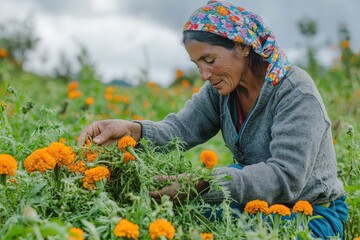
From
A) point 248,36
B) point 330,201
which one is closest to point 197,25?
point 248,36

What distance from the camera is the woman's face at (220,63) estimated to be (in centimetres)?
264

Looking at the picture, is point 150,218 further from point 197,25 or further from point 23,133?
point 23,133

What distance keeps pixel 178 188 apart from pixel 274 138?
532 millimetres

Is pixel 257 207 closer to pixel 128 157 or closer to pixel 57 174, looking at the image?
pixel 128 157

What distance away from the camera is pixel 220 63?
266cm

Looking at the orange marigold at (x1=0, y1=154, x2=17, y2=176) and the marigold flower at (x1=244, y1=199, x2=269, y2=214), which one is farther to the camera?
the marigold flower at (x1=244, y1=199, x2=269, y2=214)

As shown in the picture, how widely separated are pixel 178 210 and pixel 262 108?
0.72 meters

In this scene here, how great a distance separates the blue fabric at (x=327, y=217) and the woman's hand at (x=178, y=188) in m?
0.29

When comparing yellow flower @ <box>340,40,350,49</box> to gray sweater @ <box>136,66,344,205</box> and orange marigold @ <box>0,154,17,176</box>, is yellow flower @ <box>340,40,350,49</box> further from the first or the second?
→ orange marigold @ <box>0,154,17,176</box>

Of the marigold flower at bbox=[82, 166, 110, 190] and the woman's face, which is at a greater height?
the woman's face

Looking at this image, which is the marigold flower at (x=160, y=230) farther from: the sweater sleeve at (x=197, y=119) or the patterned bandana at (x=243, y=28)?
the sweater sleeve at (x=197, y=119)

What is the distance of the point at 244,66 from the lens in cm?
274

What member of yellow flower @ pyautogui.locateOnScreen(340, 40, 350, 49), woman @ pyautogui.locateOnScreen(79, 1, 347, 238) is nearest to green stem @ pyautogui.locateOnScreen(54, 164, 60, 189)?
woman @ pyautogui.locateOnScreen(79, 1, 347, 238)

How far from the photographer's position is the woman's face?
8.68ft
